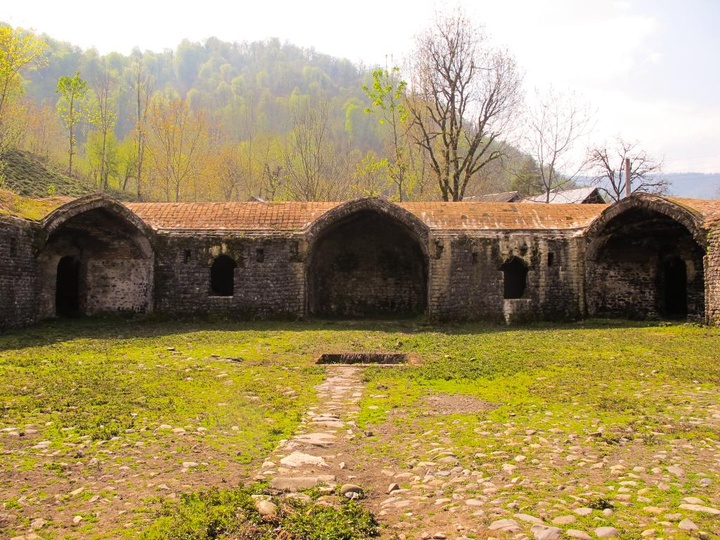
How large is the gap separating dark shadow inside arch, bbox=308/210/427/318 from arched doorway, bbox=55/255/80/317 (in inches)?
346

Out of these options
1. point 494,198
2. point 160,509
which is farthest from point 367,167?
point 160,509

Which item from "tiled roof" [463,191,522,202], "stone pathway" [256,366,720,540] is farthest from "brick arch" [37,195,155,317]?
"tiled roof" [463,191,522,202]

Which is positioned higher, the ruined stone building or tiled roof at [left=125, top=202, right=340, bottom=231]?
tiled roof at [left=125, top=202, right=340, bottom=231]

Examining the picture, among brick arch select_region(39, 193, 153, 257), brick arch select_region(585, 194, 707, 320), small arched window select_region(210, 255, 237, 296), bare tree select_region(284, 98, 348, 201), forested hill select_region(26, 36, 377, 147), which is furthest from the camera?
forested hill select_region(26, 36, 377, 147)

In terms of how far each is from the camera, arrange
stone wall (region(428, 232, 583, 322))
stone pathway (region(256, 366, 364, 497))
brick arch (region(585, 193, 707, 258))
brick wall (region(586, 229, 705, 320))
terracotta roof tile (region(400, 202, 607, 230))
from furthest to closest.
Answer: brick wall (region(586, 229, 705, 320)), terracotta roof tile (region(400, 202, 607, 230)), stone wall (region(428, 232, 583, 322)), brick arch (region(585, 193, 707, 258)), stone pathway (region(256, 366, 364, 497))

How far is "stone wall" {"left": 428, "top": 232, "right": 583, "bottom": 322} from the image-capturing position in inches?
→ 759

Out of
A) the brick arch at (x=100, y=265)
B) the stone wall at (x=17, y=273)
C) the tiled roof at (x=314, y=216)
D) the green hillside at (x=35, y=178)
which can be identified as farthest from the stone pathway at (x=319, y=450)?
the green hillside at (x=35, y=178)

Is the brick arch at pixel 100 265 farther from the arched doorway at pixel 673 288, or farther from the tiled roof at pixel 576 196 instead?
the tiled roof at pixel 576 196

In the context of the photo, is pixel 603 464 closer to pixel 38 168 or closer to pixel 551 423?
pixel 551 423

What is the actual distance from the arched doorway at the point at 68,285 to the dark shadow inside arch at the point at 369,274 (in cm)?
878

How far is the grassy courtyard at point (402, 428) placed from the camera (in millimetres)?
4719

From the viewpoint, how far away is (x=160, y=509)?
15.6 ft

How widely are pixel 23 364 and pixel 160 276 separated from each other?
827cm

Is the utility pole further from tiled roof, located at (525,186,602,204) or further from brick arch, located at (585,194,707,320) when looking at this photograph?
brick arch, located at (585,194,707,320)
